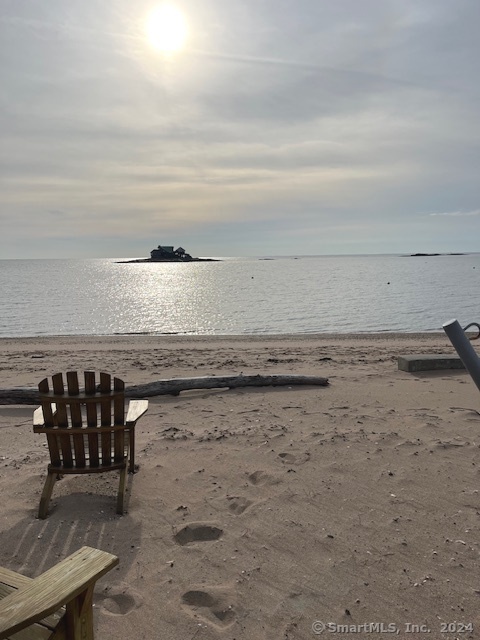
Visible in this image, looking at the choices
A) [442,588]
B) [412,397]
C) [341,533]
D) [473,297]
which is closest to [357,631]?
[442,588]

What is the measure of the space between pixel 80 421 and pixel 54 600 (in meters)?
2.31

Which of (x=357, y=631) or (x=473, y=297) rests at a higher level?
(x=473, y=297)

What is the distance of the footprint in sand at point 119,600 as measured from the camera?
2838 millimetres

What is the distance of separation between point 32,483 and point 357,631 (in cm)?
316

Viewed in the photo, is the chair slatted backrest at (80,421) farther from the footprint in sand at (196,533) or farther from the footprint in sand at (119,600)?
the footprint in sand at (119,600)

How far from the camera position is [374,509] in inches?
155

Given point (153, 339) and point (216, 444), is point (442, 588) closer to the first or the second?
point (216, 444)

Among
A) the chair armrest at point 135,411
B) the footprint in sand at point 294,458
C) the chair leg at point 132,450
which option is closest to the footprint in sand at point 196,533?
the chair armrest at point 135,411

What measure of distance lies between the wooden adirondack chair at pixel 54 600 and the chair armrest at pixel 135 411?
2.20 m

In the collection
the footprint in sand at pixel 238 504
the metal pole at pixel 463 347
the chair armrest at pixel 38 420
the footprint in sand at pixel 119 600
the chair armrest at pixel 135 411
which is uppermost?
the metal pole at pixel 463 347

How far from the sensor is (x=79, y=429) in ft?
13.0

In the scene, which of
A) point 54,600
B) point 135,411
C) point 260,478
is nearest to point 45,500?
point 135,411

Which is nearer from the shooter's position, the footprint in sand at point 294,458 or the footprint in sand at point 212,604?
the footprint in sand at point 212,604

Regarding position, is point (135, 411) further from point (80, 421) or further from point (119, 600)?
point (119, 600)
